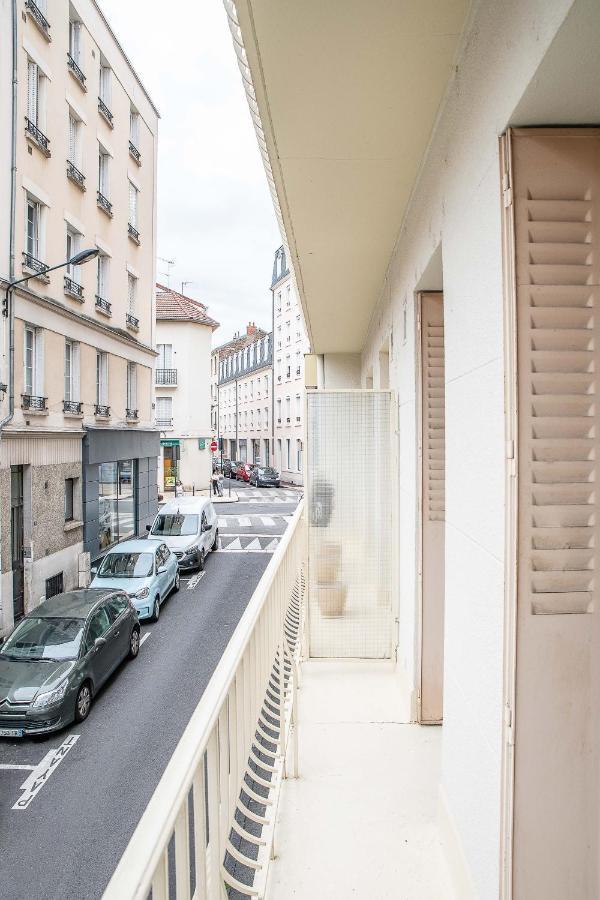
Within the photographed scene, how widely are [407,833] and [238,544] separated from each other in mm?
15390

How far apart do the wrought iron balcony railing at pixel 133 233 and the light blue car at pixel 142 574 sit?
33.4 ft

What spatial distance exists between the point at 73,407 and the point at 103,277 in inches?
173

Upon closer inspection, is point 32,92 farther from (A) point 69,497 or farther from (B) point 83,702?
(B) point 83,702

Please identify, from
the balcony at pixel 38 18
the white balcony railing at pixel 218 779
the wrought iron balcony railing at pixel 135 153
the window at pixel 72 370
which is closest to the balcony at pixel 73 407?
the window at pixel 72 370

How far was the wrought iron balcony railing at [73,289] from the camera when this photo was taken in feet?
A: 43.5

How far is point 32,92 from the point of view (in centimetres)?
1174

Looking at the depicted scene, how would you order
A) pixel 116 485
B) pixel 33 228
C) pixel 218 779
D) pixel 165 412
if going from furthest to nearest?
pixel 165 412 < pixel 116 485 < pixel 33 228 < pixel 218 779

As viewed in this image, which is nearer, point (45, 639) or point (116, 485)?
point (45, 639)

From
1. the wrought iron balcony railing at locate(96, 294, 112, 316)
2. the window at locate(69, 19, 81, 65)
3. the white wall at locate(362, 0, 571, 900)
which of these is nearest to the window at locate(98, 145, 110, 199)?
the window at locate(69, 19, 81, 65)

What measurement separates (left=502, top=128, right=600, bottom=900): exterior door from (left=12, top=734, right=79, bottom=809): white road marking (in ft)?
16.6

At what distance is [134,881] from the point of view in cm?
96

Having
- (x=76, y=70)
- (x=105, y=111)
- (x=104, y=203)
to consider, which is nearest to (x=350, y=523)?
(x=104, y=203)

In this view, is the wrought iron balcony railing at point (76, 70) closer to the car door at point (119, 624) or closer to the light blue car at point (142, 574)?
the light blue car at point (142, 574)

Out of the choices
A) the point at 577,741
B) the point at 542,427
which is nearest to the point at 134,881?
the point at 577,741
